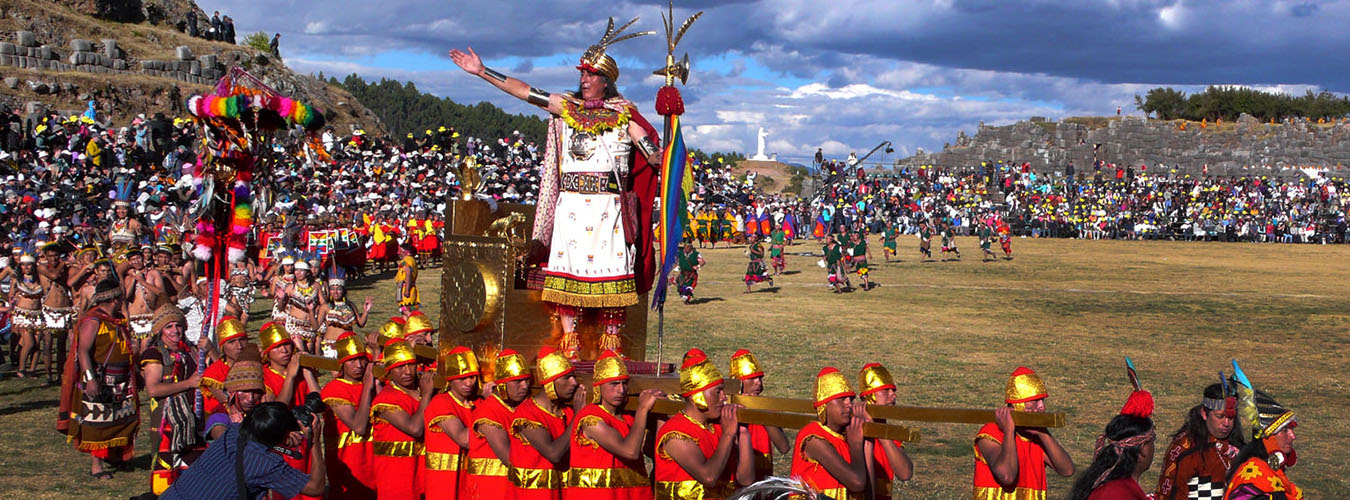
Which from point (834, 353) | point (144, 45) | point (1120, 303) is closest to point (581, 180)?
point (834, 353)

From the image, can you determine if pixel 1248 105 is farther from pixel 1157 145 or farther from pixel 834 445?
pixel 834 445

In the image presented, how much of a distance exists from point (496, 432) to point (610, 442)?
2.57ft

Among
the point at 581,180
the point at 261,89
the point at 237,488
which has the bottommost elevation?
the point at 237,488

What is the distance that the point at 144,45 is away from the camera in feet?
174

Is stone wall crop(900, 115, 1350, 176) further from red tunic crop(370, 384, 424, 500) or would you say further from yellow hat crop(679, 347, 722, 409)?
yellow hat crop(679, 347, 722, 409)

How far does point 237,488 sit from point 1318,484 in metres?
8.47

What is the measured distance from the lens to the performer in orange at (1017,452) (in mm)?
5512

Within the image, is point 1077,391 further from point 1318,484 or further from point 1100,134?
point 1100,134

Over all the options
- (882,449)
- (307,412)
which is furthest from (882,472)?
A: (307,412)

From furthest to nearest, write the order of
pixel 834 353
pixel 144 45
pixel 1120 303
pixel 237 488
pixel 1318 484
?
pixel 144 45 → pixel 1120 303 → pixel 834 353 → pixel 1318 484 → pixel 237 488

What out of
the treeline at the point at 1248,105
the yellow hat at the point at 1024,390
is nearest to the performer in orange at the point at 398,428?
the yellow hat at the point at 1024,390

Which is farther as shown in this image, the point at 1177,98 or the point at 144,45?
the point at 1177,98

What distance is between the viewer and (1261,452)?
17.7 feet

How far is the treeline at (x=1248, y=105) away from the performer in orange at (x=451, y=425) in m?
90.3
